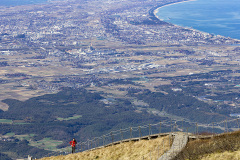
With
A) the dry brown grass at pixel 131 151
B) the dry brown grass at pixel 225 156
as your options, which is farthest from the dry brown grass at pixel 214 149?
the dry brown grass at pixel 131 151

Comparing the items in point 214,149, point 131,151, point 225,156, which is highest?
point 225,156

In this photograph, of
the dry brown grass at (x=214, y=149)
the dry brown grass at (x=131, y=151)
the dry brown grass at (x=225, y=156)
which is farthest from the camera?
the dry brown grass at (x=131, y=151)

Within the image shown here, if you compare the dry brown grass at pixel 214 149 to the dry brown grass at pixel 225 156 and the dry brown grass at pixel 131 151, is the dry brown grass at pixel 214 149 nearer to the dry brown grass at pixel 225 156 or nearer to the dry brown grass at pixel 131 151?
the dry brown grass at pixel 225 156

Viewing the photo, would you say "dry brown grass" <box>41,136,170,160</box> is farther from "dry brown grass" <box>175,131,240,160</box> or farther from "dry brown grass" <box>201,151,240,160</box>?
"dry brown grass" <box>201,151,240,160</box>

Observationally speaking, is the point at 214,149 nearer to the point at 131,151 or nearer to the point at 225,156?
the point at 225,156

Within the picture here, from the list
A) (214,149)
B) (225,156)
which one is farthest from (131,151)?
(225,156)

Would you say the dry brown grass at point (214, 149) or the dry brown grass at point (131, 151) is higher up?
the dry brown grass at point (214, 149)

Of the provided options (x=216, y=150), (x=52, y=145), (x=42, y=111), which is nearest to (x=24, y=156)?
(x=52, y=145)

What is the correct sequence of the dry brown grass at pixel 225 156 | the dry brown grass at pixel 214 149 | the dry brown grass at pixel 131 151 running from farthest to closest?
the dry brown grass at pixel 131 151 → the dry brown grass at pixel 214 149 → the dry brown grass at pixel 225 156
